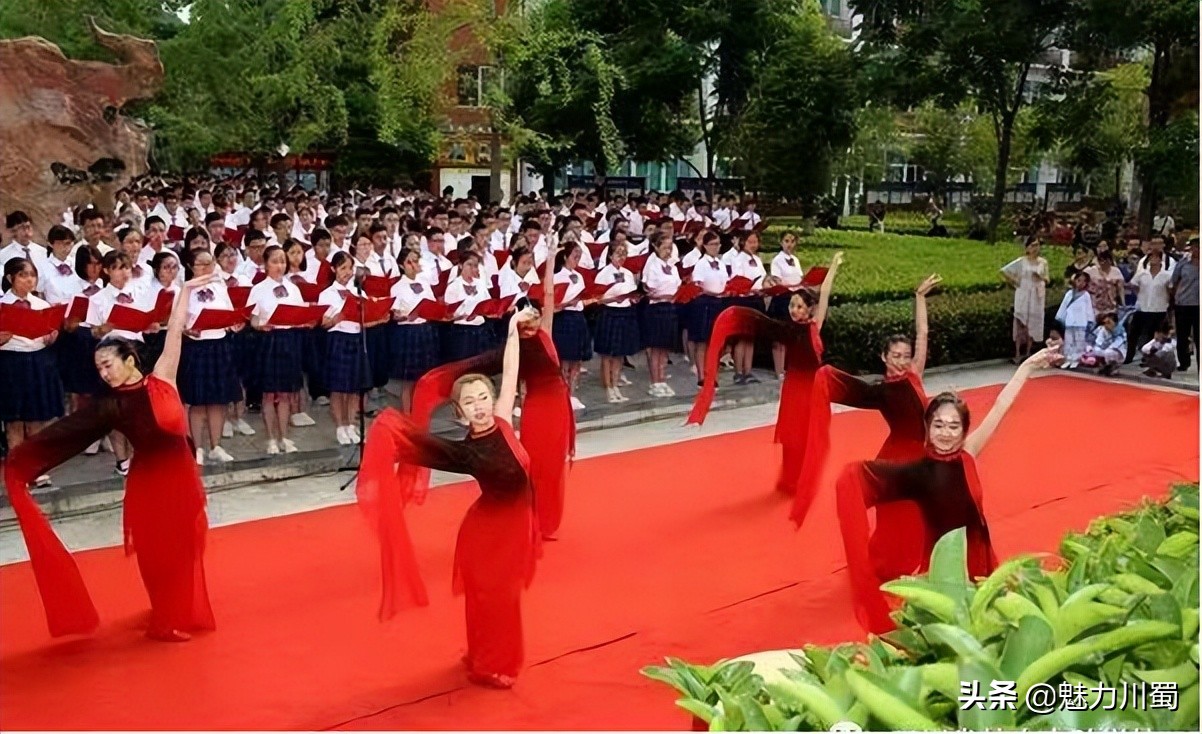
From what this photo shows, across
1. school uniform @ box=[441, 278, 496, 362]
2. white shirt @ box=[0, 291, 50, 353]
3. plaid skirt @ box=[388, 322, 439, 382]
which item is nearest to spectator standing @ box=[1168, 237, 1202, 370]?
school uniform @ box=[441, 278, 496, 362]

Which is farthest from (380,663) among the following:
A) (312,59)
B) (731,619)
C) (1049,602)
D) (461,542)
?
(312,59)

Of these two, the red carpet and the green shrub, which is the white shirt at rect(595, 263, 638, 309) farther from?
the green shrub

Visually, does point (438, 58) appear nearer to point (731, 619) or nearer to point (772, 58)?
point (772, 58)

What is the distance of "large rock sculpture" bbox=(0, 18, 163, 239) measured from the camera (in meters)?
11.3

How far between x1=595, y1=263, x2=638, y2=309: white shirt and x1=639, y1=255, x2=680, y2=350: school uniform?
263mm

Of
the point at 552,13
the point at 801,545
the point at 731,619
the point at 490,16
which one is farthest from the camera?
the point at 552,13

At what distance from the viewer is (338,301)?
876 centimetres

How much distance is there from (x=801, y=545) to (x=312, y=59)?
49.6 feet

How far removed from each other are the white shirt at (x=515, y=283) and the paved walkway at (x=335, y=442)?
1.16 meters

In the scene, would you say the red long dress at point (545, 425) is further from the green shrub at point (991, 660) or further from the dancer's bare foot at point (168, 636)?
the green shrub at point (991, 660)

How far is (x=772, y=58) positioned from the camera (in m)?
22.9

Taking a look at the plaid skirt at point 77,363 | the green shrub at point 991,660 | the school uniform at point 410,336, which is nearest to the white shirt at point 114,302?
the plaid skirt at point 77,363

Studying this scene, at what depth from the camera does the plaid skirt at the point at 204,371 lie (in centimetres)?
806

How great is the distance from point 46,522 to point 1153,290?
11.4 m
